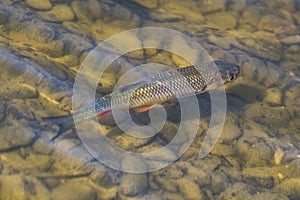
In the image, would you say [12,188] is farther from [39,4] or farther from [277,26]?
[277,26]

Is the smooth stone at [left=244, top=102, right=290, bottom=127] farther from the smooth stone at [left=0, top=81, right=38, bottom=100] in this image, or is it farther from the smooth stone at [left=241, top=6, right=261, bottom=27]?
the smooth stone at [left=0, top=81, right=38, bottom=100]

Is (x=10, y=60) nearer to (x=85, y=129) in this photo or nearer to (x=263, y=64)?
(x=85, y=129)

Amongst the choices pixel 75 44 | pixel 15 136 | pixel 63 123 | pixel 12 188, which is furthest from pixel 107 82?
pixel 12 188

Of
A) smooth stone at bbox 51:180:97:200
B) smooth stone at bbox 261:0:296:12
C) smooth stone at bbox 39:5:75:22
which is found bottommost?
smooth stone at bbox 51:180:97:200

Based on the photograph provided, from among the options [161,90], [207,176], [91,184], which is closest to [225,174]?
[207,176]

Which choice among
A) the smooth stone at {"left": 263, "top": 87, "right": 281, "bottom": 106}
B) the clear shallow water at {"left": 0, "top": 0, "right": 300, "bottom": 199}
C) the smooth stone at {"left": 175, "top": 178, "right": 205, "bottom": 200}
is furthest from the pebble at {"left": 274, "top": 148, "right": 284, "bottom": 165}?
the smooth stone at {"left": 175, "top": 178, "right": 205, "bottom": 200}

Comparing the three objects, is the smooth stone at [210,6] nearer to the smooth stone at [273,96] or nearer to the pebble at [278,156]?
the smooth stone at [273,96]
